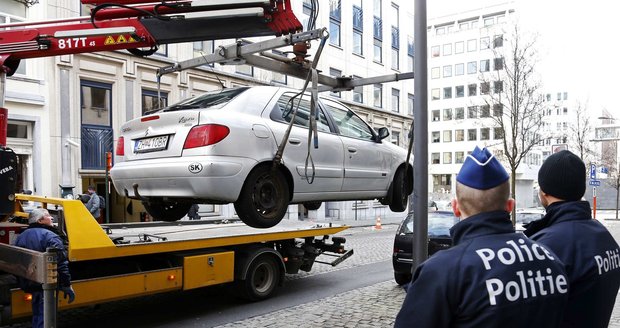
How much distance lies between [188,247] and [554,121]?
253ft

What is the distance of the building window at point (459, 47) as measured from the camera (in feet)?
212

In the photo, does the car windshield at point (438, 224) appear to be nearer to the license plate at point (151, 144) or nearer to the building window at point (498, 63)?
the license plate at point (151, 144)

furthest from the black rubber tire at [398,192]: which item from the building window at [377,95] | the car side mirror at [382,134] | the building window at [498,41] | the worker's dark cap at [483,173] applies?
the building window at [377,95]

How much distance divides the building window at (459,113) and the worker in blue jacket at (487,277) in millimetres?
62539

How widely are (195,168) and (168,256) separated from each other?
372cm

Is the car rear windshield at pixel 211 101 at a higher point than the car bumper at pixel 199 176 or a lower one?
higher

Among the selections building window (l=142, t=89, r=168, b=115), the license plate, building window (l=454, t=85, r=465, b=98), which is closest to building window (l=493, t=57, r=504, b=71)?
building window (l=142, t=89, r=168, b=115)

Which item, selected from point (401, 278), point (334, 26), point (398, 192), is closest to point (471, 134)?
point (334, 26)

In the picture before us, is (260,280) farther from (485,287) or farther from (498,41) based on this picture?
(498,41)

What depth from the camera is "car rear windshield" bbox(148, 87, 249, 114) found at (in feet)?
14.6

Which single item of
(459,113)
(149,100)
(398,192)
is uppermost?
(459,113)

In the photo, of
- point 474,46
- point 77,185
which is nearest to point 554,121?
point 474,46

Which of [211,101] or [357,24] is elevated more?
[357,24]

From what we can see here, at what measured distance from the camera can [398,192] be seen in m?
5.62
